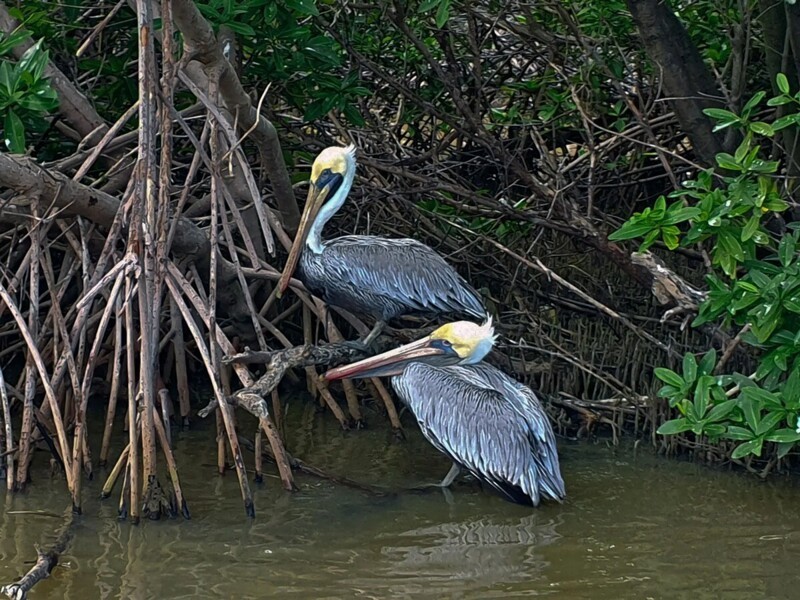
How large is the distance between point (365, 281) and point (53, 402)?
6.52 feet

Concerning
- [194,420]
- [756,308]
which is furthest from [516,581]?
[194,420]

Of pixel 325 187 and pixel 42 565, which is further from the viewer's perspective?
pixel 325 187

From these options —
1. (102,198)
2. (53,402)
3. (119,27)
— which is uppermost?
(119,27)

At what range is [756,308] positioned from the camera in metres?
5.04

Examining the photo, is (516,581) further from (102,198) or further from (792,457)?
(102,198)

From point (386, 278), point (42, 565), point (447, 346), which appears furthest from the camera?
point (386, 278)

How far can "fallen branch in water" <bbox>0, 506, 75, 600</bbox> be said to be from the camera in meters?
4.22

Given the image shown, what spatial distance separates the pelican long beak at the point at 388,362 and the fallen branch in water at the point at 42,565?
1691 millimetres

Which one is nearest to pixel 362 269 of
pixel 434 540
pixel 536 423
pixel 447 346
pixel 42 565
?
pixel 447 346

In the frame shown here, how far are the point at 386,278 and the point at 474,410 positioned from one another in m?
1.03

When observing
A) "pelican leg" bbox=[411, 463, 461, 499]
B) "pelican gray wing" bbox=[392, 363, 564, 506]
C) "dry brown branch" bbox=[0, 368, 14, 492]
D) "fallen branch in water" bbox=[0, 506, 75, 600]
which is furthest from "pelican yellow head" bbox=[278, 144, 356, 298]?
"fallen branch in water" bbox=[0, 506, 75, 600]

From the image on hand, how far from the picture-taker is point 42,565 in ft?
14.7

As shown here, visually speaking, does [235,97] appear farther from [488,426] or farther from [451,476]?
[451,476]

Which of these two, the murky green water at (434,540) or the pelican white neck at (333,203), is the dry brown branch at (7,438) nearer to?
the murky green water at (434,540)
